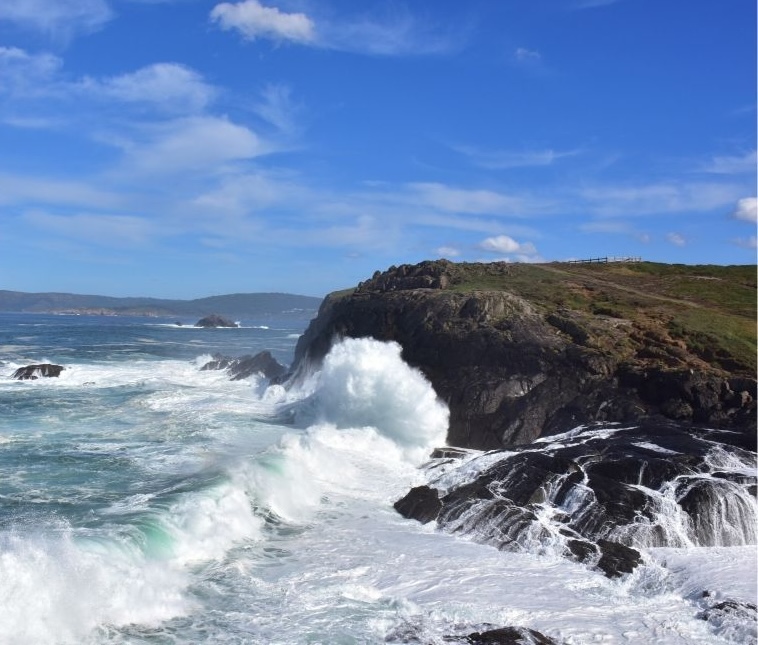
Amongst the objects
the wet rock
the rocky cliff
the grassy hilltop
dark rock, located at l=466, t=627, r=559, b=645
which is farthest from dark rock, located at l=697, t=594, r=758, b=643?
the grassy hilltop

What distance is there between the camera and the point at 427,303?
39.1 metres

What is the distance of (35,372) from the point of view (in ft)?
164

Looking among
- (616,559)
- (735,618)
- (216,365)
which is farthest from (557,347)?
(216,365)

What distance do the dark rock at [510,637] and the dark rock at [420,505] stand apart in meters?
6.97

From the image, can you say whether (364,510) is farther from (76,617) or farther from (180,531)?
(76,617)

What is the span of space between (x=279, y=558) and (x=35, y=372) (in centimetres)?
3990

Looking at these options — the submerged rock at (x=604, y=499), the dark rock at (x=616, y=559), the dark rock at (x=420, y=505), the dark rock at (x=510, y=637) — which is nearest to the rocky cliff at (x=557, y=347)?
the submerged rock at (x=604, y=499)

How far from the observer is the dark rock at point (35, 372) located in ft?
160

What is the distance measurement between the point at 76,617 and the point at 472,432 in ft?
63.3

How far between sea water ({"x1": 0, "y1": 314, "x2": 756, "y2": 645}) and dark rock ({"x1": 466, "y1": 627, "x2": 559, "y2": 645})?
444mm

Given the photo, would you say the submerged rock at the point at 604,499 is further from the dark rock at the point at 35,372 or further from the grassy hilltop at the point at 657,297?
the dark rock at the point at 35,372

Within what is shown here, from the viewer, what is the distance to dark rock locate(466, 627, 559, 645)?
515 inches

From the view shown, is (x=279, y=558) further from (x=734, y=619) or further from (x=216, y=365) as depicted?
(x=216, y=365)

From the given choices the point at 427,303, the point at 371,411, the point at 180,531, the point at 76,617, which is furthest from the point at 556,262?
the point at 76,617
